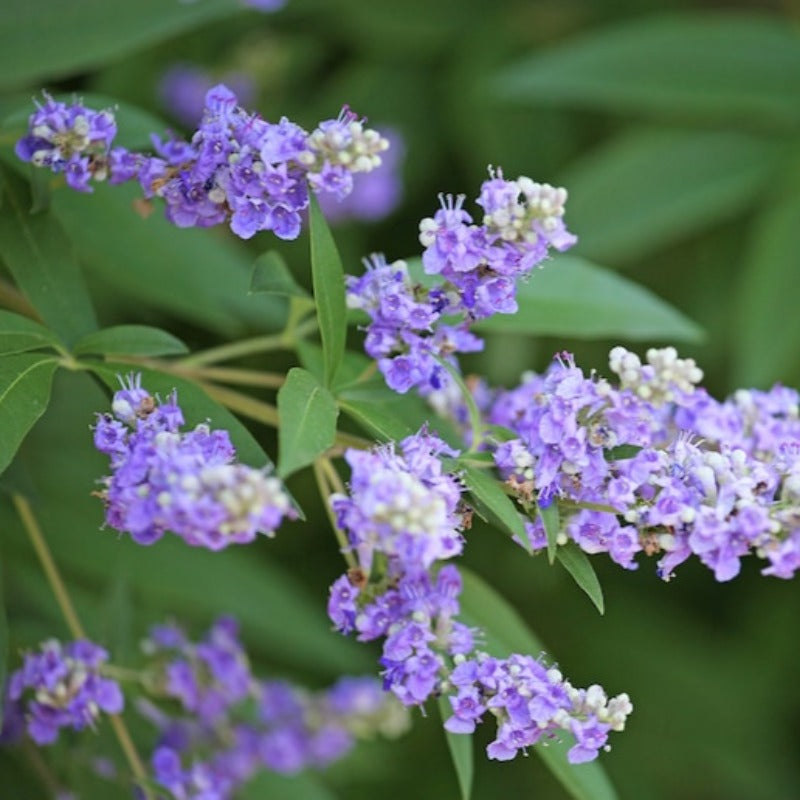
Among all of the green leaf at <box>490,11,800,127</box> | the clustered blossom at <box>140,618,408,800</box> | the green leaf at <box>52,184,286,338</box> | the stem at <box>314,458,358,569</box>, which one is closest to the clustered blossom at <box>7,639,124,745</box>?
the clustered blossom at <box>140,618,408,800</box>

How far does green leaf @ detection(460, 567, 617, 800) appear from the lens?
2207mm

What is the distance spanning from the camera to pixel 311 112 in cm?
405

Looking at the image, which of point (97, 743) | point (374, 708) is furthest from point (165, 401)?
point (374, 708)

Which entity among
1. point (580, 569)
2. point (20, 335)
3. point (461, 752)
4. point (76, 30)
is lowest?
point (461, 752)

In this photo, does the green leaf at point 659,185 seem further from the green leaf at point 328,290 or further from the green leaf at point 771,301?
the green leaf at point 328,290

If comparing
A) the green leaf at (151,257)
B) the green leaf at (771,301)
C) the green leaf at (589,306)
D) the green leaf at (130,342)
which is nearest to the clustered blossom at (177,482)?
the green leaf at (130,342)

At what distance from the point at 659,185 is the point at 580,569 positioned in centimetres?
231

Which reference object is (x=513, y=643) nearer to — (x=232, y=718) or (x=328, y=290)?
(x=328, y=290)

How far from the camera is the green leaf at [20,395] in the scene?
1.79m

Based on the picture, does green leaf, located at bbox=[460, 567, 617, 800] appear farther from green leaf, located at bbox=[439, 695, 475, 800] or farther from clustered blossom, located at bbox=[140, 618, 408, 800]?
clustered blossom, located at bbox=[140, 618, 408, 800]

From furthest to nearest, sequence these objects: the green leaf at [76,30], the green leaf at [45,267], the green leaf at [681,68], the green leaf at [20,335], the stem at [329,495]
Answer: the green leaf at [681,68], the green leaf at [76,30], the green leaf at [45,267], the green leaf at [20,335], the stem at [329,495]

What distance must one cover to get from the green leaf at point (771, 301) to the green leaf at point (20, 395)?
2101mm

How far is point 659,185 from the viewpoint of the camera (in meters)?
3.90

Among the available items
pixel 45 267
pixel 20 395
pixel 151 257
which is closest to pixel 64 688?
pixel 20 395
